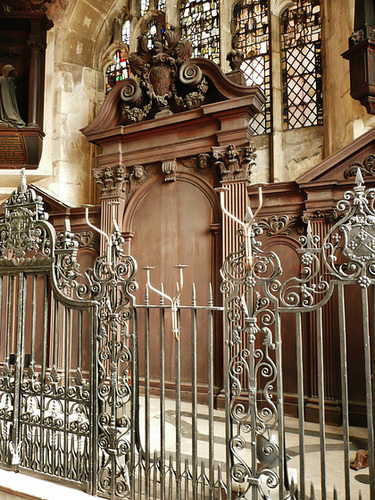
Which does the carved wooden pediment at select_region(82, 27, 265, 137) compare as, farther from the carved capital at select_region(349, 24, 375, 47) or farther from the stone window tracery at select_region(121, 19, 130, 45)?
the stone window tracery at select_region(121, 19, 130, 45)

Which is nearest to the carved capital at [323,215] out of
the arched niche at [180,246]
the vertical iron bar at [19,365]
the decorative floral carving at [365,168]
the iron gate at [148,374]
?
the decorative floral carving at [365,168]

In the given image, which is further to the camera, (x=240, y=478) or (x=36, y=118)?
(x=36, y=118)

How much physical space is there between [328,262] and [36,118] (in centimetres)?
698

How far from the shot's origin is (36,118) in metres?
7.86

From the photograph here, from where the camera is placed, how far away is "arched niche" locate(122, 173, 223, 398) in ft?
19.5

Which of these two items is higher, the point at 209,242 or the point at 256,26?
the point at 256,26

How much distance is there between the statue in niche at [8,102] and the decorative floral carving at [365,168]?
5655 millimetres

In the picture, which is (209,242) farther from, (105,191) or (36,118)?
(36,118)

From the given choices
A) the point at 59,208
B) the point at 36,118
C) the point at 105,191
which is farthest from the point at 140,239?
the point at 36,118

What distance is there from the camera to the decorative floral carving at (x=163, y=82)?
6246mm

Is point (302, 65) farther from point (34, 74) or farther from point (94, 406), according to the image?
point (94, 406)

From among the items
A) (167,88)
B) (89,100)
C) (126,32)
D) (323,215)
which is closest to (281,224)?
(323,215)

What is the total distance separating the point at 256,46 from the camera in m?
7.31

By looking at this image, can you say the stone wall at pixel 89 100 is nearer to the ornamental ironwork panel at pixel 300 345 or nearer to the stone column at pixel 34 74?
the stone column at pixel 34 74
